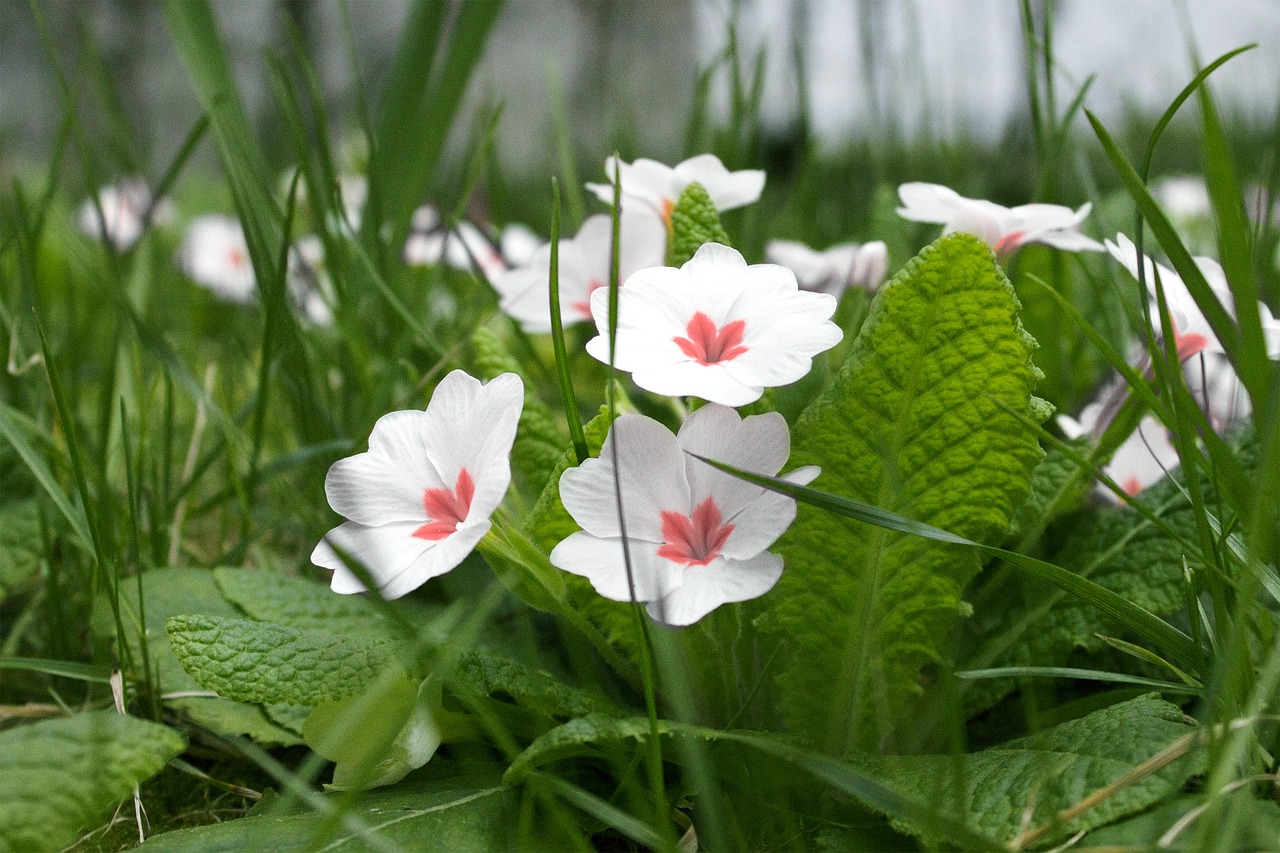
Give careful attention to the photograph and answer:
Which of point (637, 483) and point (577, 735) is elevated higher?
point (637, 483)

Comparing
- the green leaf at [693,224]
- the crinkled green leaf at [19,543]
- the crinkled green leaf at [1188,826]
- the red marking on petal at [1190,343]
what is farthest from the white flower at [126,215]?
the crinkled green leaf at [1188,826]

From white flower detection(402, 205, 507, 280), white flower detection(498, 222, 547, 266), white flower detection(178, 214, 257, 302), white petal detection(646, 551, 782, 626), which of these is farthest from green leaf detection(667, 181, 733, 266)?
white flower detection(178, 214, 257, 302)

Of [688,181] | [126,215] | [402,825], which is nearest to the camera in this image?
[402,825]

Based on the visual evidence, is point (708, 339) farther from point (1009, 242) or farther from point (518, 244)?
point (518, 244)

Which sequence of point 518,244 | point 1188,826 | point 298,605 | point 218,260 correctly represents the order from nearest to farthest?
point 1188,826 → point 298,605 → point 518,244 → point 218,260

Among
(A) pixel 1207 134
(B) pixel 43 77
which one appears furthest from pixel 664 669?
(B) pixel 43 77

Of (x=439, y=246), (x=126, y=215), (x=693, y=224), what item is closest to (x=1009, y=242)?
(x=693, y=224)

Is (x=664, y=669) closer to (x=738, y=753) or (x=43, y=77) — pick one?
(x=738, y=753)
